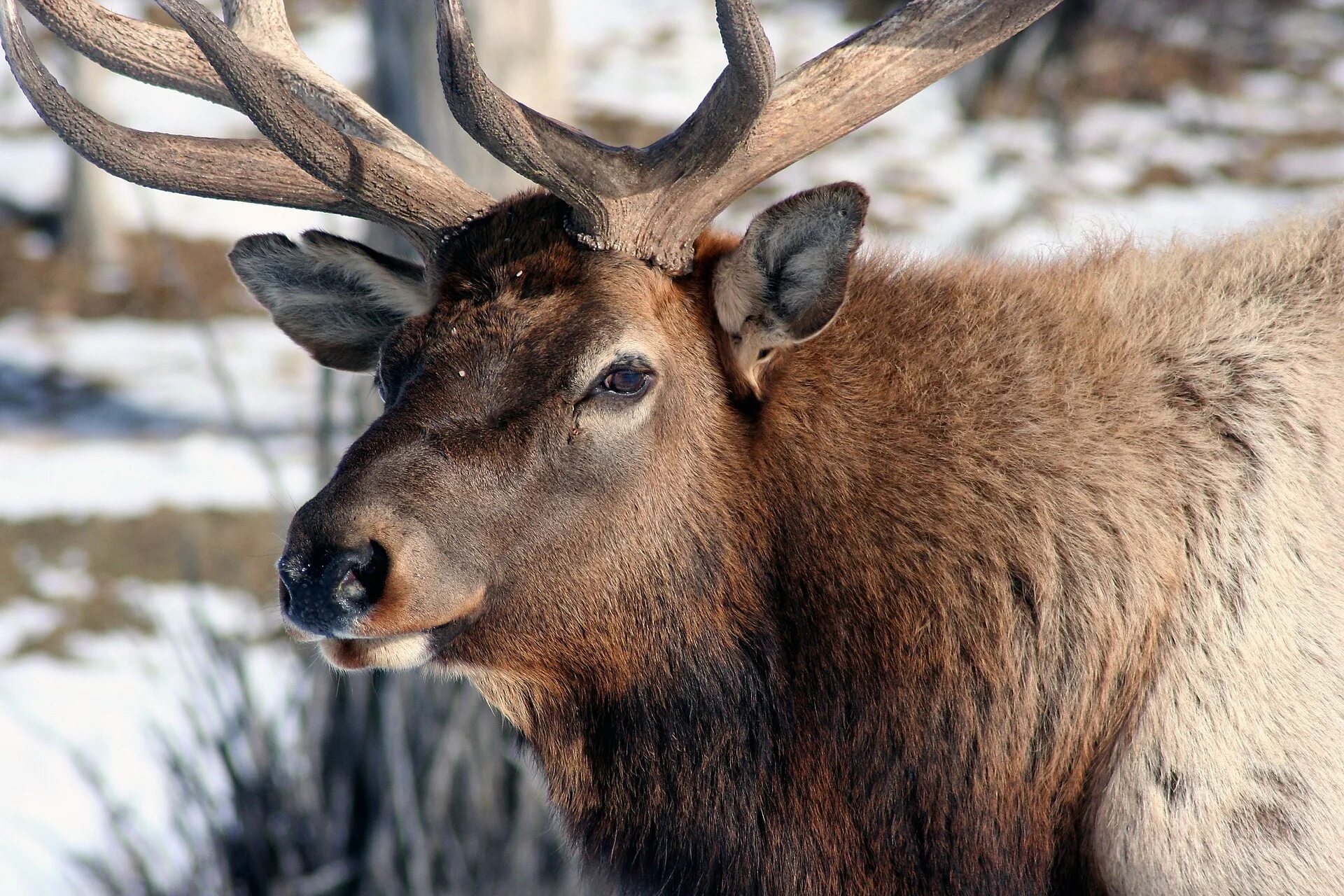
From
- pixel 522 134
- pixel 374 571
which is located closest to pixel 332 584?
pixel 374 571

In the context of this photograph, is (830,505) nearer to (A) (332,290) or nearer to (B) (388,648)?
(B) (388,648)

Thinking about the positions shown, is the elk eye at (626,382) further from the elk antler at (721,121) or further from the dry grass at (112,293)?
the dry grass at (112,293)

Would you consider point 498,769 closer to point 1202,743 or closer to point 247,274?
point 247,274

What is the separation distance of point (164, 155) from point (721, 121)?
1.38m

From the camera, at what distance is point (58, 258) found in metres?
12.5

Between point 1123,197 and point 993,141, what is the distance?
151 centimetres

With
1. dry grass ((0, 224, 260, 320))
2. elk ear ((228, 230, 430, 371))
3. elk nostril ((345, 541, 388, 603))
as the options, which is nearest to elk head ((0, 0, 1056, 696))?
elk nostril ((345, 541, 388, 603))

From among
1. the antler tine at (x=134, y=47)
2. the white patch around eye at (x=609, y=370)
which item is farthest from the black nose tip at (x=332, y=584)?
the antler tine at (x=134, y=47)

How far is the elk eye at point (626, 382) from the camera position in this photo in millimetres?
3068

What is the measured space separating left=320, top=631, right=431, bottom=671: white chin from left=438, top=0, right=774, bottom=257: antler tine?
103 cm

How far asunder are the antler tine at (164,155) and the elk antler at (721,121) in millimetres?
608

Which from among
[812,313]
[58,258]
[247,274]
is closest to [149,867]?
[247,274]

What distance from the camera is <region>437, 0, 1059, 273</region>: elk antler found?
9.62 ft

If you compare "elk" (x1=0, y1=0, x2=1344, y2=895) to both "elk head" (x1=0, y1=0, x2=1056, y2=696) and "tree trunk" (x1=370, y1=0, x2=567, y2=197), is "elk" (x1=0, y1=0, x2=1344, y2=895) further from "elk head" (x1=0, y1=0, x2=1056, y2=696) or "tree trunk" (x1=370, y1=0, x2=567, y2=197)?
"tree trunk" (x1=370, y1=0, x2=567, y2=197)
